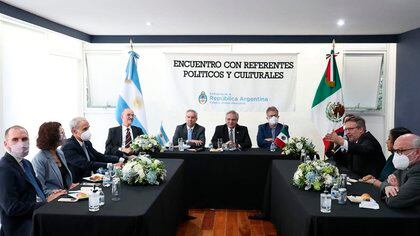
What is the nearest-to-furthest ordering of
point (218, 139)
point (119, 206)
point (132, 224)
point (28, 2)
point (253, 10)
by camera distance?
point (132, 224) < point (119, 206) < point (28, 2) < point (253, 10) < point (218, 139)

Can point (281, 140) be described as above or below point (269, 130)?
below

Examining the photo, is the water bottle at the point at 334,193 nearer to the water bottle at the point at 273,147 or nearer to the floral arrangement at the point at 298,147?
the floral arrangement at the point at 298,147

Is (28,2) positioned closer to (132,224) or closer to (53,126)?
(53,126)

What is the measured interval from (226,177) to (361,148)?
1855mm

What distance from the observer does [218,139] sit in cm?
574

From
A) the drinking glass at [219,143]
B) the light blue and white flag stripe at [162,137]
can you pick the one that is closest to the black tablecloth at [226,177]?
the drinking glass at [219,143]

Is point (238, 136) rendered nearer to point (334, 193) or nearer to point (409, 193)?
point (334, 193)

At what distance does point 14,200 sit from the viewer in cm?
277

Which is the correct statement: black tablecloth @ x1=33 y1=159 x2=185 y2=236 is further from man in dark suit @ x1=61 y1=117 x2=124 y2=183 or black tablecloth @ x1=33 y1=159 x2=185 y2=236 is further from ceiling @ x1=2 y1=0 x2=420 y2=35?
ceiling @ x1=2 y1=0 x2=420 y2=35

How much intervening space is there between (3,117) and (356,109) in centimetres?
593

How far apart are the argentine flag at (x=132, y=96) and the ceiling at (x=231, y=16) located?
2.04 ft

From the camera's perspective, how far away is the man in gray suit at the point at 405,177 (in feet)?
8.79

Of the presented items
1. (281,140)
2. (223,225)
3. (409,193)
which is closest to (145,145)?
(223,225)

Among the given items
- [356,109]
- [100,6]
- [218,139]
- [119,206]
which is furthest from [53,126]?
[356,109]
